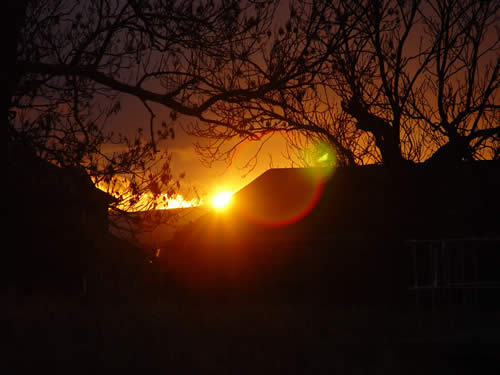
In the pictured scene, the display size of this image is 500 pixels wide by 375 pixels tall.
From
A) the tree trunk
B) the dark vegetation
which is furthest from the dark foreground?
the tree trunk

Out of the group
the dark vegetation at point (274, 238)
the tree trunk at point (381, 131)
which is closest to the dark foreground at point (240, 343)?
the dark vegetation at point (274, 238)

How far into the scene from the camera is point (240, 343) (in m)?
6.98

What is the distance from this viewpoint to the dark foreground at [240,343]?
607cm

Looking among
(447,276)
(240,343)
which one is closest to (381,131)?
(447,276)

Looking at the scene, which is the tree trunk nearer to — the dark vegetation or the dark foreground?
the dark vegetation

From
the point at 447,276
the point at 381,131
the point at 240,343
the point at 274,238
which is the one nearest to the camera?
the point at 240,343

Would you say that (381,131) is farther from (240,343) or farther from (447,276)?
(240,343)

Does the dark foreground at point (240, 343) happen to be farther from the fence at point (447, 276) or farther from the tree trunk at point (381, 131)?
the tree trunk at point (381, 131)

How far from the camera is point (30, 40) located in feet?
32.6

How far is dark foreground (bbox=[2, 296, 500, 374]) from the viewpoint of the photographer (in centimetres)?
607

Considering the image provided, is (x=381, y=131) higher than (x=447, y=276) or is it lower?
higher

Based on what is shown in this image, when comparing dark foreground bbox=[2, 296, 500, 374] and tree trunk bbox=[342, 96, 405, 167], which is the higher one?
tree trunk bbox=[342, 96, 405, 167]

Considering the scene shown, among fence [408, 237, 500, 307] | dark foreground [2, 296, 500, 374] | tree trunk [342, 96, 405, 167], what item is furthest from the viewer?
tree trunk [342, 96, 405, 167]

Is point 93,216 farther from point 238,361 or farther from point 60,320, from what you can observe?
point 238,361
